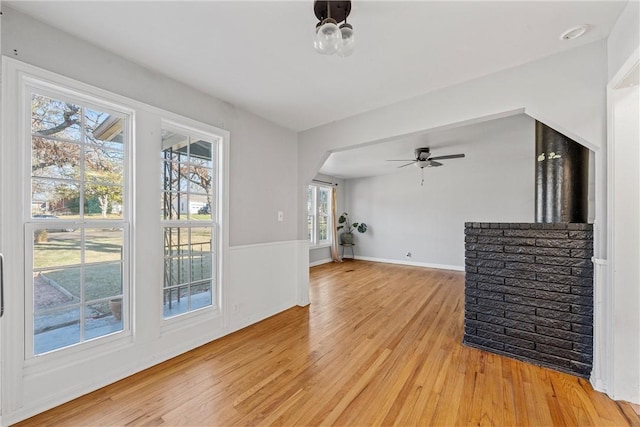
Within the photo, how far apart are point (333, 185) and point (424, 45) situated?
5531 millimetres

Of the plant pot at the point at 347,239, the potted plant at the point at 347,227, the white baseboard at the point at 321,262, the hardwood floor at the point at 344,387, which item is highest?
the potted plant at the point at 347,227

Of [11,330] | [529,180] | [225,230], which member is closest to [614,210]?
[225,230]

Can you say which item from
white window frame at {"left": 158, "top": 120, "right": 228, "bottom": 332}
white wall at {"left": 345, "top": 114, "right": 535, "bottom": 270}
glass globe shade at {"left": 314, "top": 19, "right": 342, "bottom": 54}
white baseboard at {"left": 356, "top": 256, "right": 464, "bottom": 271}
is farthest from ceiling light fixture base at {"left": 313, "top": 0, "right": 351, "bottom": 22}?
white baseboard at {"left": 356, "top": 256, "right": 464, "bottom": 271}

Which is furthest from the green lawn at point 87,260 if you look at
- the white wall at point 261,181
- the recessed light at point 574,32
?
the recessed light at point 574,32

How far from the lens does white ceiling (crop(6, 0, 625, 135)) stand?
1533 mm

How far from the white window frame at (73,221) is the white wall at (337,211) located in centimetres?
469

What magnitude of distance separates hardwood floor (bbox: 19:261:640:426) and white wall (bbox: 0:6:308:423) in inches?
5.9

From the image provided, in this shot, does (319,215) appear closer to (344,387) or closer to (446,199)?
(446,199)

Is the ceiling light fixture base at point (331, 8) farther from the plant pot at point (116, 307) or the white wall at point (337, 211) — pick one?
the white wall at point (337, 211)

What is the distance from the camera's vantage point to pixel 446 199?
6.20 meters

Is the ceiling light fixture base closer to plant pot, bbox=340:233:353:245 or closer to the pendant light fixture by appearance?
the pendant light fixture

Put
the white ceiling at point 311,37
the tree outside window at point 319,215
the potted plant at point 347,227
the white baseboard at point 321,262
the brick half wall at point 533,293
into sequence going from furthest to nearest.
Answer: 1. the potted plant at point 347,227
2. the tree outside window at point 319,215
3. the white baseboard at point 321,262
4. the brick half wall at point 533,293
5. the white ceiling at point 311,37

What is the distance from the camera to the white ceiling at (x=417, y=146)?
11.5 feet

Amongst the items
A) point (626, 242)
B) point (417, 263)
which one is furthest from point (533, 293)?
point (417, 263)
